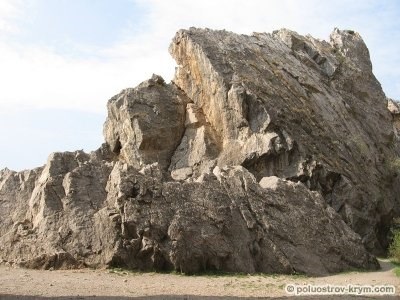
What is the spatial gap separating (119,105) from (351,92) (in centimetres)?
2090

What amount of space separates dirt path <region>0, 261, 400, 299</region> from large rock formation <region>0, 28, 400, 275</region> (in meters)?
1.31

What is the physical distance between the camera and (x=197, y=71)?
38.7 m

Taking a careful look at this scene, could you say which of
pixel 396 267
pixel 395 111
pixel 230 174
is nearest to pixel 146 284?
pixel 230 174

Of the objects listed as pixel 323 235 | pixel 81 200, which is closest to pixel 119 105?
pixel 81 200

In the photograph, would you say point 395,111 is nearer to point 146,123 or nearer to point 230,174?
point 146,123

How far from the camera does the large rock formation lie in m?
23.3

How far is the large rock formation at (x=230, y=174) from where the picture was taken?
23.3m

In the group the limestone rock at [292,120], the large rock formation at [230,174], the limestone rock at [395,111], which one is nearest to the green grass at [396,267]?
the large rock formation at [230,174]

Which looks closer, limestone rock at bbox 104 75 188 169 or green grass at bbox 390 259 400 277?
green grass at bbox 390 259 400 277

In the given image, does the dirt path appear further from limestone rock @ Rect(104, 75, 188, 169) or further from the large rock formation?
limestone rock @ Rect(104, 75, 188, 169)

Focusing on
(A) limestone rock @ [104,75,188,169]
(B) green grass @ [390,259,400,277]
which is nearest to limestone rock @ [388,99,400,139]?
(A) limestone rock @ [104,75,188,169]

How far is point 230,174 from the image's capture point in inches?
1089

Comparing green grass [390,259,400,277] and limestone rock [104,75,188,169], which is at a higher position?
limestone rock [104,75,188,169]

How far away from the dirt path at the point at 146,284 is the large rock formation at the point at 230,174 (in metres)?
1.31
